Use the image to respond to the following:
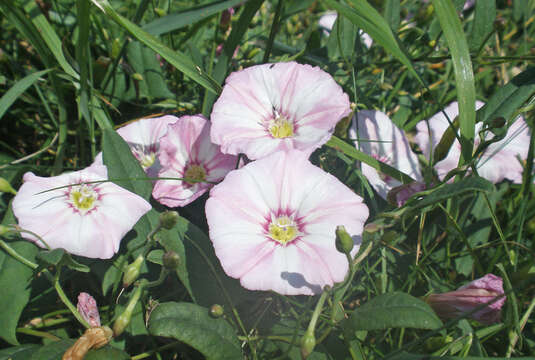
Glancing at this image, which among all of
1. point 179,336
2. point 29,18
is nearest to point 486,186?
point 179,336

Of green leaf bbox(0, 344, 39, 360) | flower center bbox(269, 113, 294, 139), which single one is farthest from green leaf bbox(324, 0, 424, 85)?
green leaf bbox(0, 344, 39, 360)

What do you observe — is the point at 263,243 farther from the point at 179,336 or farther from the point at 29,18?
the point at 29,18

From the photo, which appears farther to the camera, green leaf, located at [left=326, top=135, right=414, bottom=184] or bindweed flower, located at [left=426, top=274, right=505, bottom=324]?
green leaf, located at [left=326, top=135, right=414, bottom=184]

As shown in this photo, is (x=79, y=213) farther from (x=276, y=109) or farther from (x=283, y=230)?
(x=276, y=109)

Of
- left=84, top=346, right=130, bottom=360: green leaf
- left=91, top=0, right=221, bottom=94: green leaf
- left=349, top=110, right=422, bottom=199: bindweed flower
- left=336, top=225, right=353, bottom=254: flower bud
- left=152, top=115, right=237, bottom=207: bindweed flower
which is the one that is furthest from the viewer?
left=349, top=110, right=422, bottom=199: bindweed flower

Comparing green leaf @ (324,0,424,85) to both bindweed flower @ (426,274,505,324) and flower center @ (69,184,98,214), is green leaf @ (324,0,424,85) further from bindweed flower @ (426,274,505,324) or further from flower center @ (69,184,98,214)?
flower center @ (69,184,98,214)

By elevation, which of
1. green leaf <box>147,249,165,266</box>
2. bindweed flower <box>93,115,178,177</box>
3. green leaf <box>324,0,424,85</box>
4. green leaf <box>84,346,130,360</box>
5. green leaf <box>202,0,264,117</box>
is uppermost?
green leaf <box>202,0,264,117</box>

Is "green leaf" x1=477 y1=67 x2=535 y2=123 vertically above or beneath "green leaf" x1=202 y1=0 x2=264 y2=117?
beneath

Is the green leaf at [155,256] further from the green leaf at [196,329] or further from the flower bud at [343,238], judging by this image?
the flower bud at [343,238]

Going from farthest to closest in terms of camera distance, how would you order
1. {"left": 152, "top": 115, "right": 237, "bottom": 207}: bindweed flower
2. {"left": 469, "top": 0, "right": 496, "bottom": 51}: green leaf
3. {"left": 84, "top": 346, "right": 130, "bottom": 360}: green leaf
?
{"left": 469, "top": 0, "right": 496, "bottom": 51}: green leaf
{"left": 152, "top": 115, "right": 237, "bottom": 207}: bindweed flower
{"left": 84, "top": 346, "right": 130, "bottom": 360}: green leaf
